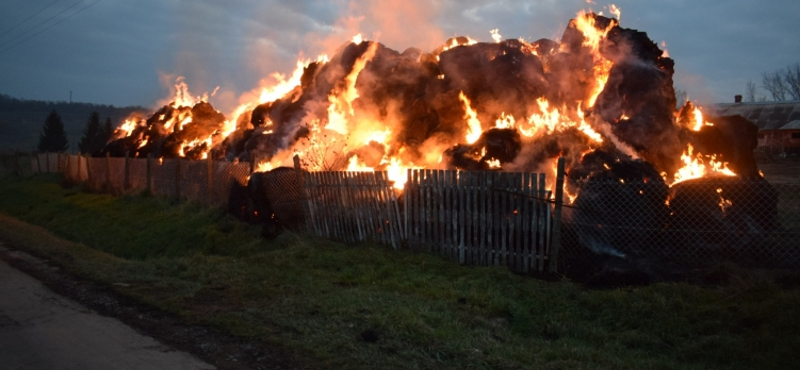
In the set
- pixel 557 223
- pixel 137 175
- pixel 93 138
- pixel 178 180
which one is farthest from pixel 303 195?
pixel 93 138

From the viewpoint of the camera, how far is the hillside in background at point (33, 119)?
107m

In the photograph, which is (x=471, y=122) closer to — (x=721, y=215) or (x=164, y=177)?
(x=721, y=215)

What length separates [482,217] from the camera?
945 cm

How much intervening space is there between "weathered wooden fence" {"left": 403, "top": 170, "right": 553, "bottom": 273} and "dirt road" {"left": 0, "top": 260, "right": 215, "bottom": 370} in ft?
16.7

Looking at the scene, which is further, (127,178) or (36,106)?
(36,106)

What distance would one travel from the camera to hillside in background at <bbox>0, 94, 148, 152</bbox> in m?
107

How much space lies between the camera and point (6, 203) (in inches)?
952

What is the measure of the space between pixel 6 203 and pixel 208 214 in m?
14.5

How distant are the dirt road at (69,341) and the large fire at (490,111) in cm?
583

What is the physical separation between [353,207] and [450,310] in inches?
182

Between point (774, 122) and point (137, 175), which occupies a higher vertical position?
point (774, 122)

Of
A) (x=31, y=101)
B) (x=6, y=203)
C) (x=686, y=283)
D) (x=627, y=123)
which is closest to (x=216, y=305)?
(x=686, y=283)

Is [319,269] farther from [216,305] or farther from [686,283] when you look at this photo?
[686,283]

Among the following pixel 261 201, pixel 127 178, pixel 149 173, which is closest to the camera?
pixel 261 201
